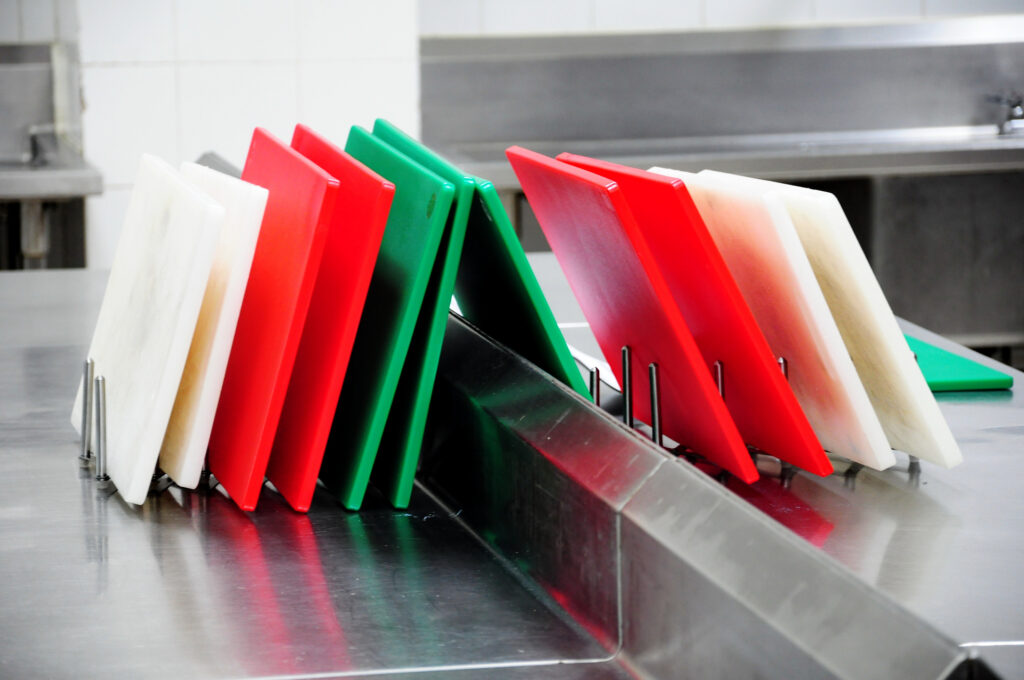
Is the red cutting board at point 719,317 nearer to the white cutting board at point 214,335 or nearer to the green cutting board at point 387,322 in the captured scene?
the green cutting board at point 387,322

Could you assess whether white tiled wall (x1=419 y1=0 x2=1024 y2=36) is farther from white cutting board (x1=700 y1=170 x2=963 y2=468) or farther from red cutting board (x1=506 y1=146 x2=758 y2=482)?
white cutting board (x1=700 y1=170 x2=963 y2=468)

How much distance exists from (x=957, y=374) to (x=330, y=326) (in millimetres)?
697

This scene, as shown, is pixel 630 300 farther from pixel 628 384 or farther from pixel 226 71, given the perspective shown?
pixel 226 71

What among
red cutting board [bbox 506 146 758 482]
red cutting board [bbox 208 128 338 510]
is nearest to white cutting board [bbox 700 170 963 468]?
red cutting board [bbox 506 146 758 482]

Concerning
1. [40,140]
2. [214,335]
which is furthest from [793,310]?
[40,140]

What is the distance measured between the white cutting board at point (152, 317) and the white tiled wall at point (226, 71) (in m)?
2.07

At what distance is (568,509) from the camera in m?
0.73

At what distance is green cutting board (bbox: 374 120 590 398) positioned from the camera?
2.78 ft

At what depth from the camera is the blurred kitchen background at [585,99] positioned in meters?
3.10

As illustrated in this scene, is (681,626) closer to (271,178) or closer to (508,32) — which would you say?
(271,178)

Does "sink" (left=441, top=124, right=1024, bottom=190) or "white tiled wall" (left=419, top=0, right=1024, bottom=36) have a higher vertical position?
"white tiled wall" (left=419, top=0, right=1024, bottom=36)

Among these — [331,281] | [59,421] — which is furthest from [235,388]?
[59,421]

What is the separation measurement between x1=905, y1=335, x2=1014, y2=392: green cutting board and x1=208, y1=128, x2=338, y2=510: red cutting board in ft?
2.25

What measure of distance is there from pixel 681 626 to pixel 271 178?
0.56m
